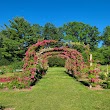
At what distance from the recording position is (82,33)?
58438mm

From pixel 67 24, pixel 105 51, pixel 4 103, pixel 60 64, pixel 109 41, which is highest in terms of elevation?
pixel 67 24

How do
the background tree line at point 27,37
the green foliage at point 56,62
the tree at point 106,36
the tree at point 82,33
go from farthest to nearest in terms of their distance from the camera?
the tree at point 106,36 → the tree at point 82,33 → the background tree line at point 27,37 → the green foliage at point 56,62

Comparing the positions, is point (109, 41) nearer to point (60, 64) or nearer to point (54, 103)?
point (60, 64)

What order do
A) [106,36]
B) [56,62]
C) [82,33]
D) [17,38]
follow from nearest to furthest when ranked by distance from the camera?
[56,62], [17,38], [82,33], [106,36]

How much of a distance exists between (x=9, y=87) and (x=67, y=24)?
52.5 m

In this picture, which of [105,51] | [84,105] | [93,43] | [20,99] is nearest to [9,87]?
[20,99]

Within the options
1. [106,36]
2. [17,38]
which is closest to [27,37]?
[17,38]

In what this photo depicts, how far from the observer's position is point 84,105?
7.07 m

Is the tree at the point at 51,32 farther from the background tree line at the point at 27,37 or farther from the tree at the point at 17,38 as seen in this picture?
the tree at the point at 17,38

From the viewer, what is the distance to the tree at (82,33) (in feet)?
190

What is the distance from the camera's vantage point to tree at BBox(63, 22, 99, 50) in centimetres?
5788

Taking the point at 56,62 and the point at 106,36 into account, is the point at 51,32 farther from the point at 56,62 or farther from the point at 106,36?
the point at 56,62

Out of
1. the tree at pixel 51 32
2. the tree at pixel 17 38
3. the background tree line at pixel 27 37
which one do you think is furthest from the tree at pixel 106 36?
the tree at pixel 17 38

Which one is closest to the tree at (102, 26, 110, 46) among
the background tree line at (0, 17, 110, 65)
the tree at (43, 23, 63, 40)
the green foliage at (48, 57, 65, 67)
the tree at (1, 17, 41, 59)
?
the background tree line at (0, 17, 110, 65)
